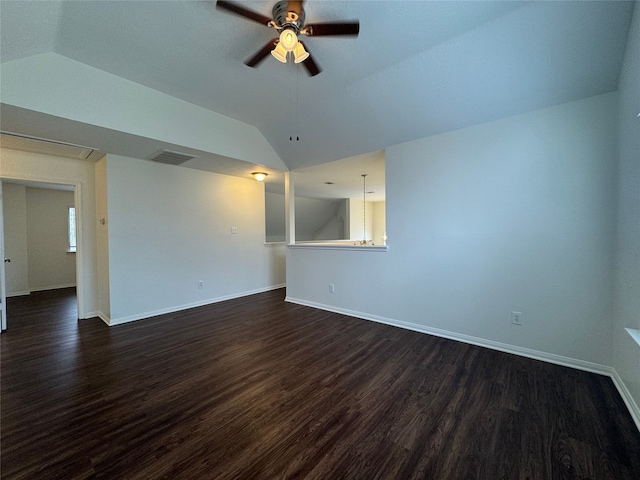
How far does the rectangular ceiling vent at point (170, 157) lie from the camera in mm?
3387

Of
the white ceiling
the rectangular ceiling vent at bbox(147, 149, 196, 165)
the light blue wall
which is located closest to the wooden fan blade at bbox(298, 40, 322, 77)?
the white ceiling

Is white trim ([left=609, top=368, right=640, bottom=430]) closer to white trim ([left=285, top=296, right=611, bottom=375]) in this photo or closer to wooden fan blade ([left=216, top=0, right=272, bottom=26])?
white trim ([left=285, top=296, right=611, bottom=375])

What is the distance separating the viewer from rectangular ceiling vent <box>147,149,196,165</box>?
339 cm

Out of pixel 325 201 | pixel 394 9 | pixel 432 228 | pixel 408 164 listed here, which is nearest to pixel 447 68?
pixel 394 9

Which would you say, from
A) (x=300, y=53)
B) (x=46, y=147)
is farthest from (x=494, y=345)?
(x=46, y=147)

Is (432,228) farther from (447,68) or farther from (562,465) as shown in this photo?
(562,465)

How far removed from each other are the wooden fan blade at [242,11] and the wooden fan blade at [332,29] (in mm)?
288

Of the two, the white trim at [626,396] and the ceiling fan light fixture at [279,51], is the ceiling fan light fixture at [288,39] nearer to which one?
the ceiling fan light fixture at [279,51]

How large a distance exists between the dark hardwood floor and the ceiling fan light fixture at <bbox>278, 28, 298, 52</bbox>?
8.53 feet

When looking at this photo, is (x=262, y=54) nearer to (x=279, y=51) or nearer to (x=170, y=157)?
(x=279, y=51)

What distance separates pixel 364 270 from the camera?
3.72m

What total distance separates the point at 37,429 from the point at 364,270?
335 centimetres

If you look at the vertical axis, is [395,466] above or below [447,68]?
below

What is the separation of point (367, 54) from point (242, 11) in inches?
46.2
